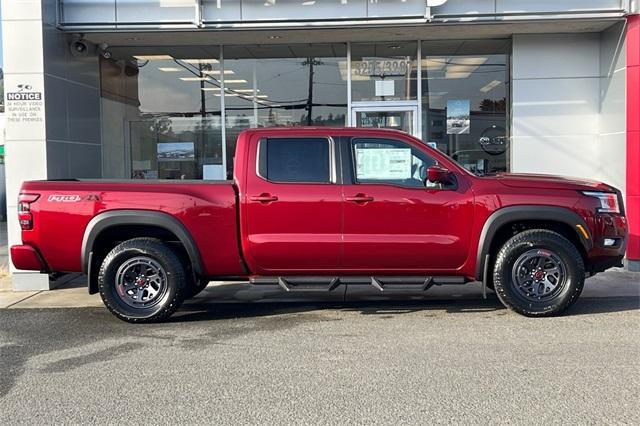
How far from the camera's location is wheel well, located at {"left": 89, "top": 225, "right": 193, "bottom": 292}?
21.5 feet

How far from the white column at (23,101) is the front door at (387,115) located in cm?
523

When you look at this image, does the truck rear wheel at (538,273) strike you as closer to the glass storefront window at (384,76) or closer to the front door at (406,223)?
the front door at (406,223)

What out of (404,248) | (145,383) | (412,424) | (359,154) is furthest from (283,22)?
(412,424)

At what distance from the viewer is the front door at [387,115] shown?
1112cm

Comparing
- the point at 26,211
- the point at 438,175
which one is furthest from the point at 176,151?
the point at 438,175

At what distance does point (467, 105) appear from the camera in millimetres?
11164

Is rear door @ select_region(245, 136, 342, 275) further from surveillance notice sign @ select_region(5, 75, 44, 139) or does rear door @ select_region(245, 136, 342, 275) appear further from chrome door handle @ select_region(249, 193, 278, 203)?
surveillance notice sign @ select_region(5, 75, 44, 139)

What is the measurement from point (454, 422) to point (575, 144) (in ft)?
25.8

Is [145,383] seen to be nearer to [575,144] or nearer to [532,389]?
[532,389]

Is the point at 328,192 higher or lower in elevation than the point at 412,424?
higher

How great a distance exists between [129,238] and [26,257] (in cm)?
105

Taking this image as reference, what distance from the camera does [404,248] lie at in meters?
6.34

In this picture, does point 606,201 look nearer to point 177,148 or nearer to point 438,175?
point 438,175

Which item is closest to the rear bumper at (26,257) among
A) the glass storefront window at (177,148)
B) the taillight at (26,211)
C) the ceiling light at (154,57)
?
the taillight at (26,211)
